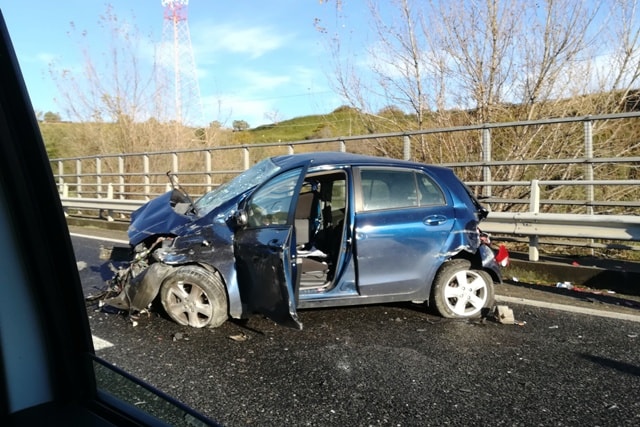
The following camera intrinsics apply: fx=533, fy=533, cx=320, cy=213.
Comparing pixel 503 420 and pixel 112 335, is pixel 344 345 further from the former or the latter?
pixel 112 335

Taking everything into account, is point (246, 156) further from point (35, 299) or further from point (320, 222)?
point (35, 299)

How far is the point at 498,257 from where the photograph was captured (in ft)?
18.2

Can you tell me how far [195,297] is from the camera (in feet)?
16.0

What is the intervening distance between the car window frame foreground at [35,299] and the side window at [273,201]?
328 centimetres

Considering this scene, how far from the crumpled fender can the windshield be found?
67 cm

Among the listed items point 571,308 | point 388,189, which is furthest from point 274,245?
point 571,308

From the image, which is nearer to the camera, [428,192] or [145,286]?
[145,286]

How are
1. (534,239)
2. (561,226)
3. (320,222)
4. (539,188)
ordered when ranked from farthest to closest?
1. (539,188)
2. (534,239)
3. (561,226)
4. (320,222)

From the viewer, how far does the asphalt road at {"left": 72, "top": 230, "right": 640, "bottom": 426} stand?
337 centimetres

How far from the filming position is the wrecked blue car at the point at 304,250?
4.74m

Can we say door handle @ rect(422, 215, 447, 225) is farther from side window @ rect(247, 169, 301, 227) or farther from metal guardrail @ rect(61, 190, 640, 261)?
metal guardrail @ rect(61, 190, 640, 261)

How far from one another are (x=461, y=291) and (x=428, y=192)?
3.45 feet

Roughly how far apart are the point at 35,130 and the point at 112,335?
12.4 feet

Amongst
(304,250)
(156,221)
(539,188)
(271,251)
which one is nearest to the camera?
(271,251)
